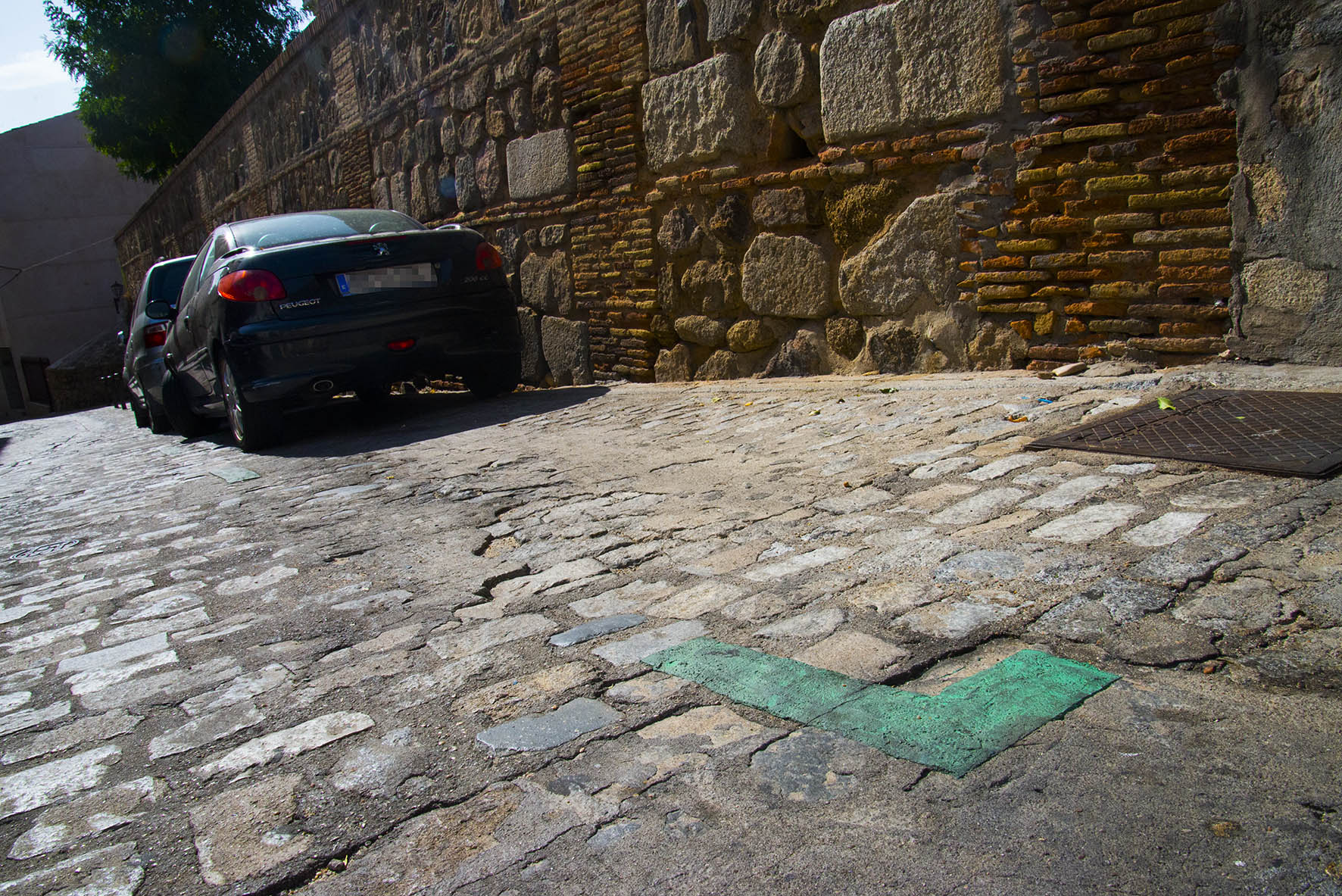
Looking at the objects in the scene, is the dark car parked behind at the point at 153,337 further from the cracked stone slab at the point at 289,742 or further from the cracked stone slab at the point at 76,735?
the cracked stone slab at the point at 289,742

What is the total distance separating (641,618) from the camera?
104 inches

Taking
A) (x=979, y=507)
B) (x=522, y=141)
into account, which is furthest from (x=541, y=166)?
(x=979, y=507)

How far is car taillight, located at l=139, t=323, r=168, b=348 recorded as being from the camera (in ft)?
30.6

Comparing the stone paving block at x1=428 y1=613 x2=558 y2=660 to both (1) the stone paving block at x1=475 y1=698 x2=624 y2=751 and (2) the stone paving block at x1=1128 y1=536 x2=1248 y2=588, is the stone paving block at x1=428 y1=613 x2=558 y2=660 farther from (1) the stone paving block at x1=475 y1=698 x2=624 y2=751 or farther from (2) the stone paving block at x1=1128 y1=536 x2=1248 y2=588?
(2) the stone paving block at x1=1128 y1=536 x2=1248 y2=588

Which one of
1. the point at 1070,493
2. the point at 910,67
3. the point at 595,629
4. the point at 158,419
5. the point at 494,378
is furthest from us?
the point at 158,419

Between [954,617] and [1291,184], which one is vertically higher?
[1291,184]

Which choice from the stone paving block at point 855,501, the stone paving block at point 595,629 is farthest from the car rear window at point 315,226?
the stone paving block at point 595,629

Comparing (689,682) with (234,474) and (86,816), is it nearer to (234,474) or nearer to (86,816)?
(86,816)

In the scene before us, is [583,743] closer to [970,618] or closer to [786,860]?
[786,860]

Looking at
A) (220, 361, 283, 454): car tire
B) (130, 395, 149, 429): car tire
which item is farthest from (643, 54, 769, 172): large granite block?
(130, 395, 149, 429): car tire

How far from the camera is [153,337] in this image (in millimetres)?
9367

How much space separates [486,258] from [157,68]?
28.0 metres

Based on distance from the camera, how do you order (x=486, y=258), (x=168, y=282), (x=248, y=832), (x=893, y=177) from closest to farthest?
(x=248, y=832) → (x=893, y=177) → (x=486, y=258) → (x=168, y=282)

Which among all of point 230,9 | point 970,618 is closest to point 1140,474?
point 970,618
